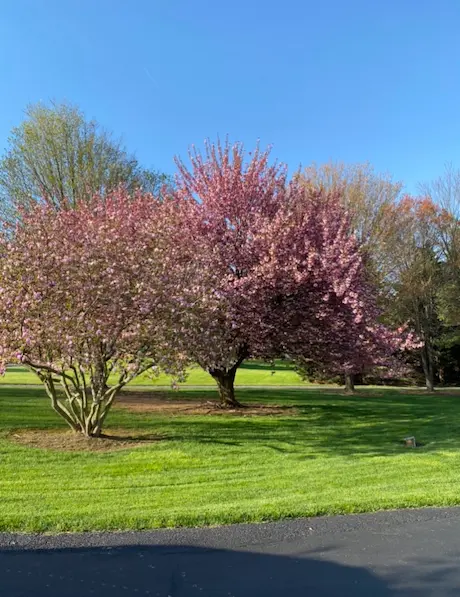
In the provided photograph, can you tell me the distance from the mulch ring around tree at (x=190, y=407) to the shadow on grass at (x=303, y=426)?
50 cm

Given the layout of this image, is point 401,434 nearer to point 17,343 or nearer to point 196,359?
point 196,359

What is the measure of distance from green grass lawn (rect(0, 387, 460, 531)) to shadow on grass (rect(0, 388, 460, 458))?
4cm

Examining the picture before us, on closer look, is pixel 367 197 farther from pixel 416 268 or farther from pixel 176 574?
pixel 176 574

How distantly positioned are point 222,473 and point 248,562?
3.51 meters

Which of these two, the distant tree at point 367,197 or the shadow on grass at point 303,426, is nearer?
the shadow on grass at point 303,426

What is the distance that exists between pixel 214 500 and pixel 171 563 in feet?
6.56

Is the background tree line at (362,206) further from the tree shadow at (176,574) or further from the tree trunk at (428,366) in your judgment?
the tree shadow at (176,574)

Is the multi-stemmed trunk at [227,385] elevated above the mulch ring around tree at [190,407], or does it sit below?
above

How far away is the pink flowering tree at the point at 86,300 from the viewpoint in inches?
336

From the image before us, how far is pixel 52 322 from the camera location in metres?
8.59

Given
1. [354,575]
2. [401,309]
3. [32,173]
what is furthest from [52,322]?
[401,309]

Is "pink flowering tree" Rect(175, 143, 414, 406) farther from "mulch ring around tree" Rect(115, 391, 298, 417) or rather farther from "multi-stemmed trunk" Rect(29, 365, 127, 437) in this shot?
"multi-stemmed trunk" Rect(29, 365, 127, 437)

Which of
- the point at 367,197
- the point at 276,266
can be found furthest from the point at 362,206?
the point at 276,266

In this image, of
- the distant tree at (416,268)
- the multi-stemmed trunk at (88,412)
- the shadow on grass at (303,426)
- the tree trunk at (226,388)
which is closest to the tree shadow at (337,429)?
the shadow on grass at (303,426)
